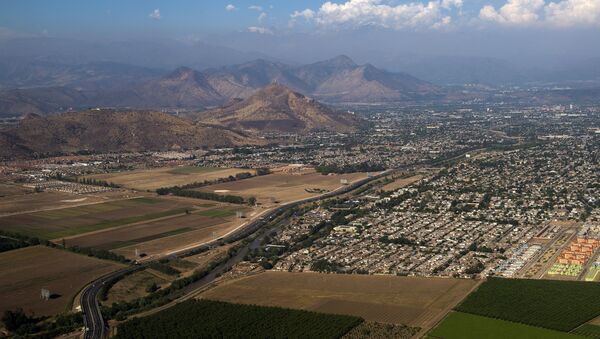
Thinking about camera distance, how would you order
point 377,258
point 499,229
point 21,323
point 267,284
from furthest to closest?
point 499,229 < point 377,258 < point 267,284 < point 21,323

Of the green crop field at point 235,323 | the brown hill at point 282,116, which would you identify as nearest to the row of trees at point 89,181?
the green crop field at point 235,323

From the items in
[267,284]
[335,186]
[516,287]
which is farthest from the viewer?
[335,186]

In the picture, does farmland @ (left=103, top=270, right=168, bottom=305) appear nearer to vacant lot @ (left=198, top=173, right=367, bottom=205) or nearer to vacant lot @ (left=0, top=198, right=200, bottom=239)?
vacant lot @ (left=0, top=198, right=200, bottom=239)

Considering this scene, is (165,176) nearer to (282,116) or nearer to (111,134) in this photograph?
(111,134)

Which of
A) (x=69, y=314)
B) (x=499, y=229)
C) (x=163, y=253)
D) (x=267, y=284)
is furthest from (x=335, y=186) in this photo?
(x=69, y=314)

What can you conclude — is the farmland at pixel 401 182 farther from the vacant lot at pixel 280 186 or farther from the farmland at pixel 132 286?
the farmland at pixel 132 286

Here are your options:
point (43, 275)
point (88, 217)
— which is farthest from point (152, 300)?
point (88, 217)

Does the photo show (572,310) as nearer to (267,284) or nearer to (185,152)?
(267,284)

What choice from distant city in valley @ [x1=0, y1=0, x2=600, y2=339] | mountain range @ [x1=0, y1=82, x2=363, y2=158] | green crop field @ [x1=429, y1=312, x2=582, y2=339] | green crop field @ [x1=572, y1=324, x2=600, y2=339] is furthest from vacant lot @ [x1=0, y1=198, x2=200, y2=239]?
mountain range @ [x1=0, y1=82, x2=363, y2=158]
